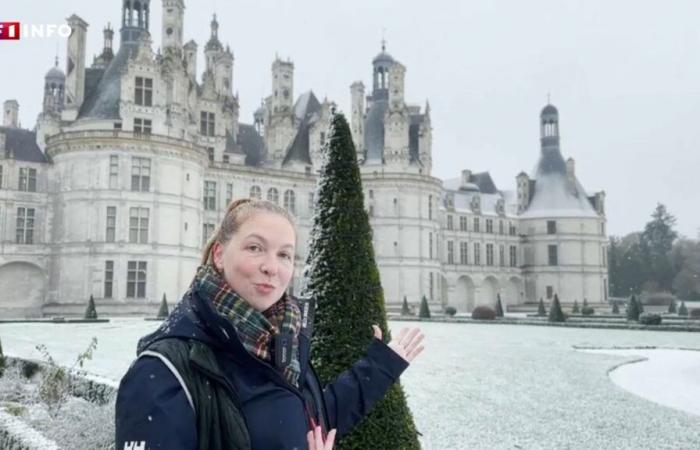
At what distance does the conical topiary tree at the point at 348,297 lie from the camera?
401 cm

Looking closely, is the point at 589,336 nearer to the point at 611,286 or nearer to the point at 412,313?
the point at 412,313

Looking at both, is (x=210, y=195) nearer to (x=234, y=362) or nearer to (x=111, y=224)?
(x=111, y=224)

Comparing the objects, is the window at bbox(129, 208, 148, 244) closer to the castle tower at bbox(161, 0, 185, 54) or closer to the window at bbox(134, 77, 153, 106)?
the window at bbox(134, 77, 153, 106)

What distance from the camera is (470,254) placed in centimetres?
5322

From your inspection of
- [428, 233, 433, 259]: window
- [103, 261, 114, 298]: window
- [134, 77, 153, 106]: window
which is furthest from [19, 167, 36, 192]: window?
[428, 233, 433, 259]: window

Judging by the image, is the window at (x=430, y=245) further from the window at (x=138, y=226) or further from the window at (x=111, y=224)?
the window at (x=111, y=224)

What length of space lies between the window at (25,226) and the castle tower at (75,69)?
5283 mm

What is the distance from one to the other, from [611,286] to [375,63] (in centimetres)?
4320

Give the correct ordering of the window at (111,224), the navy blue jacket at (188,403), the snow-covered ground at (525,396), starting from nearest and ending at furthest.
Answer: the navy blue jacket at (188,403), the snow-covered ground at (525,396), the window at (111,224)

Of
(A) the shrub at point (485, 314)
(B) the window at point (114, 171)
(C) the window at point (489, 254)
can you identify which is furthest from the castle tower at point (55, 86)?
(C) the window at point (489, 254)

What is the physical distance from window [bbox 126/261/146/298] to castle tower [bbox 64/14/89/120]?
881 centimetres

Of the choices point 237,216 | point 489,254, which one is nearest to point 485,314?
point 489,254

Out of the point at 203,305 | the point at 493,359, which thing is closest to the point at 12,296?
the point at 493,359

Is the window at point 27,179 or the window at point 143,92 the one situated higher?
the window at point 143,92
